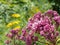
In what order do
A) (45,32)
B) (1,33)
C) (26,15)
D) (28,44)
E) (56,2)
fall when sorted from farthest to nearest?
(56,2) → (26,15) → (1,33) → (28,44) → (45,32)

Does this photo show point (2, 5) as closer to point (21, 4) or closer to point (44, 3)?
point (21, 4)

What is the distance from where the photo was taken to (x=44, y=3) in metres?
7.06

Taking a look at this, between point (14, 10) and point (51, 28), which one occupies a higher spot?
point (51, 28)

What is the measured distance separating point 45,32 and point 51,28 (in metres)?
0.09

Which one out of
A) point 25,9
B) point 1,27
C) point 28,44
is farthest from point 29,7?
point 28,44

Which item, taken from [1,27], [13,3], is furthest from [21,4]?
[1,27]

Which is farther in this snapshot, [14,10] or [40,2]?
[40,2]

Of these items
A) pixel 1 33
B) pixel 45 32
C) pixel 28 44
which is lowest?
pixel 1 33

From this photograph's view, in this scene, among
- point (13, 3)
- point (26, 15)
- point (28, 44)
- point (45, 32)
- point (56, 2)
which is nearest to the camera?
point (45, 32)

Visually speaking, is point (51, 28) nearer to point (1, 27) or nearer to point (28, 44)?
point (28, 44)

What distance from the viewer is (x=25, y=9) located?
6.30 metres

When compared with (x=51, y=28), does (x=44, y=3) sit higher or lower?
lower

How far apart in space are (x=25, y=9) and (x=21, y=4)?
554 mm

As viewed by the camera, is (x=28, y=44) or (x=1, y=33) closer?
(x=28, y=44)
